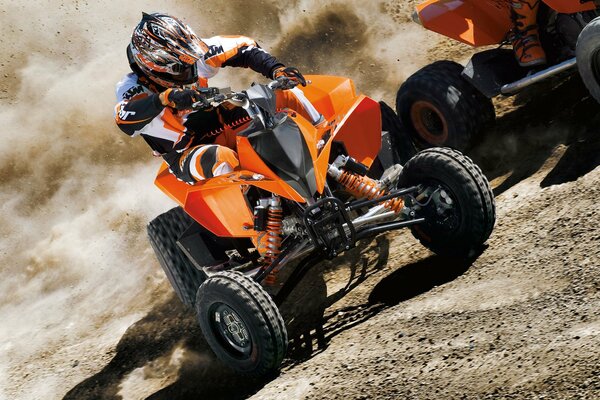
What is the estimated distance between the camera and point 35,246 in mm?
10008

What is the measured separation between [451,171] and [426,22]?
88.9 inches

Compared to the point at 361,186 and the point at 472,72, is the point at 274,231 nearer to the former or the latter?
the point at 361,186

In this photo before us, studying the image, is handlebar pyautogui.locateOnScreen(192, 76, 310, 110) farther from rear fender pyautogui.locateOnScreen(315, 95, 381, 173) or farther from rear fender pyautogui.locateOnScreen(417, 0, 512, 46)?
rear fender pyautogui.locateOnScreen(417, 0, 512, 46)

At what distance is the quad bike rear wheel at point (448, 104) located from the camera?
25.6 feet

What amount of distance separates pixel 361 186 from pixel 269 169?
693mm

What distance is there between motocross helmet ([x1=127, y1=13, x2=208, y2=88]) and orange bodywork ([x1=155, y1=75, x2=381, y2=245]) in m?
0.58

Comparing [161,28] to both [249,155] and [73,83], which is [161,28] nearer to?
[249,155]

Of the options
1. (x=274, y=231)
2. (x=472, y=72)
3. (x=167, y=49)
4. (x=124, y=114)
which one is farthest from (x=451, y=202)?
(x=124, y=114)

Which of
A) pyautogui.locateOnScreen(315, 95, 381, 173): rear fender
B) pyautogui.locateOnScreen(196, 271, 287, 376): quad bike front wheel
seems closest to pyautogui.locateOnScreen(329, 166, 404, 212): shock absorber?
pyautogui.locateOnScreen(315, 95, 381, 173): rear fender

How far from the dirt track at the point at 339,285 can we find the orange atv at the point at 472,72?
43 cm

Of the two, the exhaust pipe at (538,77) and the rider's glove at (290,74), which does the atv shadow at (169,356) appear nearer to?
the rider's glove at (290,74)

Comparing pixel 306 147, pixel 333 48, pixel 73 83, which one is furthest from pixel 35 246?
pixel 306 147

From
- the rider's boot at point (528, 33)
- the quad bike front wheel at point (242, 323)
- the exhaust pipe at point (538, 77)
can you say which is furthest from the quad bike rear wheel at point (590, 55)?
the quad bike front wheel at point (242, 323)

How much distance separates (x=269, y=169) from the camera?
250 inches
